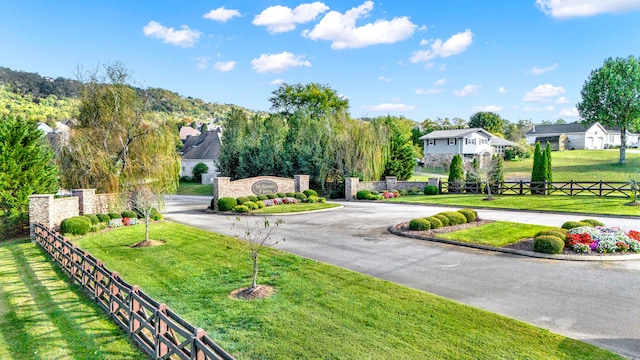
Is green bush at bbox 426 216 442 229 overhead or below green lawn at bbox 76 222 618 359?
overhead

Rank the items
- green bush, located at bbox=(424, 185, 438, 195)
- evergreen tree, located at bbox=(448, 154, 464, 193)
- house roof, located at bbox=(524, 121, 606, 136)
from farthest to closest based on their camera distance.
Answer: house roof, located at bbox=(524, 121, 606, 136) < evergreen tree, located at bbox=(448, 154, 464, 193) < green bush, located at bbox=(424, 185, 438, 195)

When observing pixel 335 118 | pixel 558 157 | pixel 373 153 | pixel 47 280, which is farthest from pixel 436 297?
pixel 558 157

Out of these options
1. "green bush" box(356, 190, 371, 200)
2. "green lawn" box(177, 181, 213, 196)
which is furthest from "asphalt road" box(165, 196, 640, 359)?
"green lawn" box(177, 181, 213, 196)

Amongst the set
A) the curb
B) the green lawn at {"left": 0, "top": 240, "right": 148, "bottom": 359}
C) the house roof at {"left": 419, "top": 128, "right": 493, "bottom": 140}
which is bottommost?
the green lawn at {"left": 0, "top": 240, "right": 148, "bottom": 359}

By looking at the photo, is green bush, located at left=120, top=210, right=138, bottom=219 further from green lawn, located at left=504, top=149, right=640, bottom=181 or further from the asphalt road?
green lawn, located at left=504, top=149, right=640, bottom=181

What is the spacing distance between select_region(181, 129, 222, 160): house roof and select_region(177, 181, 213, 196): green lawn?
537 cm

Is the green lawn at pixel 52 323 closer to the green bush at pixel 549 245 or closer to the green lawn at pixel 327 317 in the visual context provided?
the green lawn at pixel 327 317

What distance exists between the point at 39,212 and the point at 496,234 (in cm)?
1996

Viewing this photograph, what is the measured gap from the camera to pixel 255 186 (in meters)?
29.7

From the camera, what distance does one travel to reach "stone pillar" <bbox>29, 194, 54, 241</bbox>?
17.2m

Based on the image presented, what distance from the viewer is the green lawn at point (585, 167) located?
144 ft

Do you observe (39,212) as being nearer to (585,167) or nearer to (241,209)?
(241,209)

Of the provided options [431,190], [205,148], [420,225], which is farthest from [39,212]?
[205,148]

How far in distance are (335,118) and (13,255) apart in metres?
29.5
